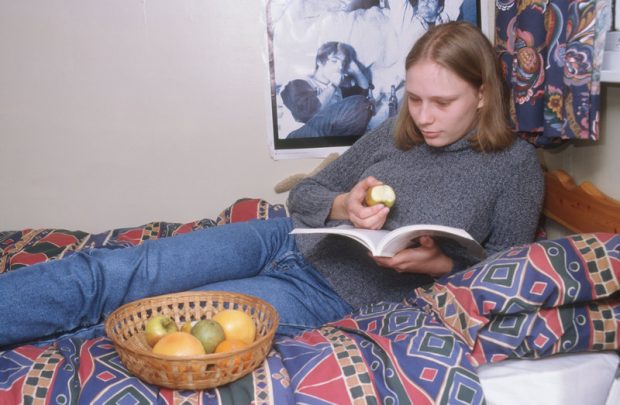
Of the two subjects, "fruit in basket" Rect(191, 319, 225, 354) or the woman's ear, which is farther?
the woman's ear

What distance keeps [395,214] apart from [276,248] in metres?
0.31

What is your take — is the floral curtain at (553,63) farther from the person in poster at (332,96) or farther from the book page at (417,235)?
the person in poster at (332,96)

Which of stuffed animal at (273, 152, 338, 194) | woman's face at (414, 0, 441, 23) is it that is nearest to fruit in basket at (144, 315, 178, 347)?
stuffed animal at (273, 152, 338, 194)

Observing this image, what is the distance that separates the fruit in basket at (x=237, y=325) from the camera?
1123 millimetres

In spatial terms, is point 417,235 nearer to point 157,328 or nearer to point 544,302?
Answer: point 544,302

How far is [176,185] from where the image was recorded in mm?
2186

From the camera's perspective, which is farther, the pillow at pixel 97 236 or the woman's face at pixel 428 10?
the woman's face at pixel 428 10

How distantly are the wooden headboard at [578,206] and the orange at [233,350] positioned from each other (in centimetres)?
82

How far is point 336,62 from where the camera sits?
2.15 meters

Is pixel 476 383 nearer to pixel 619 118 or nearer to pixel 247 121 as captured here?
pixel 619 118

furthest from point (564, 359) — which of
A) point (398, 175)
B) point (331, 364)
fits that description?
point (398, 175)

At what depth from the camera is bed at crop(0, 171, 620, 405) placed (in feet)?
3.38

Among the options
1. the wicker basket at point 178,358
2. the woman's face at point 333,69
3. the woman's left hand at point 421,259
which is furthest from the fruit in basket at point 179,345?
the woman's face at point 333,69

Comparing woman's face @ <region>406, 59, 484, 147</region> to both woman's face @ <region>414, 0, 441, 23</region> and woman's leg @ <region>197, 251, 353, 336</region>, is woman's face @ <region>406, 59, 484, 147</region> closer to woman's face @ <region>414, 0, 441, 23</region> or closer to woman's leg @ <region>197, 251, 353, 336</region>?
woman's leg @ <region>197, 251, 353, 336</region>
